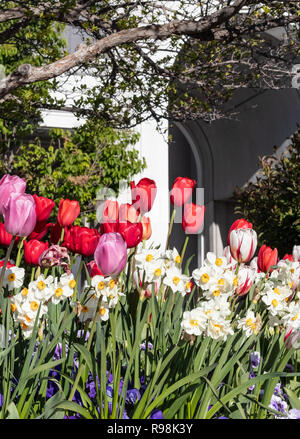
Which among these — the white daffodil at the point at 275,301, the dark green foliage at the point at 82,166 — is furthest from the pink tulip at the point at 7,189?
the dark green foliage at the point at 82,166

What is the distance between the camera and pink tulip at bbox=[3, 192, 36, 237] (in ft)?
4.83

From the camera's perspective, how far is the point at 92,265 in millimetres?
1789

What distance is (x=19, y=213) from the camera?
1479mm

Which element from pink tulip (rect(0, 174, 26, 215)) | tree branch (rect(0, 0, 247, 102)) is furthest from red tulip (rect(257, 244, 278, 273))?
tree branch (rect(0, 0, 247, 102))

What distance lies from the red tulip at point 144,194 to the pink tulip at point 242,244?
0.91ft

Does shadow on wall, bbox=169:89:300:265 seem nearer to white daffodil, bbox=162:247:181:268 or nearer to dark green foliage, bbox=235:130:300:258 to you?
dark green foliage, bbox=235:130:300:258

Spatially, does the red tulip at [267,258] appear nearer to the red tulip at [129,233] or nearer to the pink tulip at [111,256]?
the red tulip at [129,233]

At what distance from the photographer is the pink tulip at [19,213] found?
1472 millimetres

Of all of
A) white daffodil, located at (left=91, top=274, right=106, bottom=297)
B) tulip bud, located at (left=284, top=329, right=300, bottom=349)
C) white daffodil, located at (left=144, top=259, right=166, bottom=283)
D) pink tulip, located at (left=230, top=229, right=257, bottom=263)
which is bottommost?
tulip bud, located at (left=284, top=329, right=300, bottom=349)

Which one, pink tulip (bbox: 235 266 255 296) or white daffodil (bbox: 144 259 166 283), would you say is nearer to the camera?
white daffodil (bbox: 144 259 166 283)

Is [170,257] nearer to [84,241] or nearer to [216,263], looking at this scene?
[216,263]

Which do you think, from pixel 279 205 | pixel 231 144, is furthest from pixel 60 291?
pixel 231 144

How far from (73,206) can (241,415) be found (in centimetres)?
82

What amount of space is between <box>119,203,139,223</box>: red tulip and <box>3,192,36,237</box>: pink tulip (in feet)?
1.21
